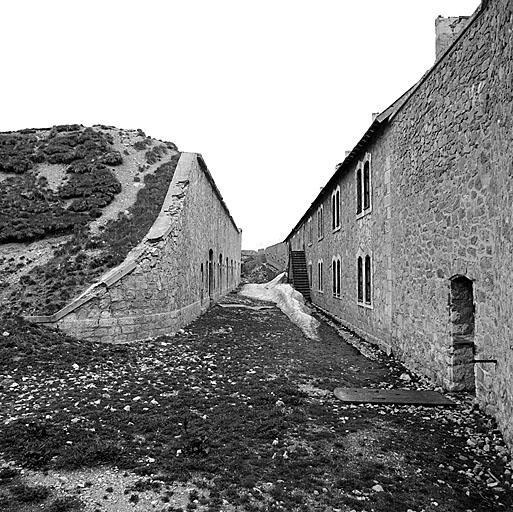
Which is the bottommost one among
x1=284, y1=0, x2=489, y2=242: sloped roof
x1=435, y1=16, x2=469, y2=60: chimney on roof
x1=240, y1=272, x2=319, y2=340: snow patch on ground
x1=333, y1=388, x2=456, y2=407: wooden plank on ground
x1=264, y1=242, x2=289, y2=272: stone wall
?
x1=333, y1=388, x2=456, y2=407: wooden plank on ground

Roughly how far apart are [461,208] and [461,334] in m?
2.02

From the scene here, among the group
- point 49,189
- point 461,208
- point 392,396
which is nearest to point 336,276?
point 392,396

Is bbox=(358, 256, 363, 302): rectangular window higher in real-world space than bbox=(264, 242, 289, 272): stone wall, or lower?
lower

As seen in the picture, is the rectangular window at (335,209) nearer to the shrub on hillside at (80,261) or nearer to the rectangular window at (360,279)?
the rectangular window at (360,279)

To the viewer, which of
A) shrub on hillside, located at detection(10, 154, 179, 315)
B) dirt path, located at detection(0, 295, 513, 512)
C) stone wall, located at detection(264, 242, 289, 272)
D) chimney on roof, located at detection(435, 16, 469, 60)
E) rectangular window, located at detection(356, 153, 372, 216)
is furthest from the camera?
stone wall, located at detection(264, 242, 289, 272)

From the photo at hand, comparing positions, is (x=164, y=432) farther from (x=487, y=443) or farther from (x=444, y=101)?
(x=444, y=101)

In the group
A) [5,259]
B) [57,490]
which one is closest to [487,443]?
[57,490]

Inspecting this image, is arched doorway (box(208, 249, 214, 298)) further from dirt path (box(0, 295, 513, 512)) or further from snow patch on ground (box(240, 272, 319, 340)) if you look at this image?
dirt path (box(0, 295, 513, 512))

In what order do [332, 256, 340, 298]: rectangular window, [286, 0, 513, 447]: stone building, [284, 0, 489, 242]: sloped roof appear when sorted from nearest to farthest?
[286, 0, 513, 447]: stone building < [284, 0, 489, 242]: sloped roof < [332, 256, 340, 298]: rectangular window

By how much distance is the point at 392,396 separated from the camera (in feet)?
21.5

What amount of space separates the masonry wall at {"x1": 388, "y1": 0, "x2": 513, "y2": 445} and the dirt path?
0.85 metres

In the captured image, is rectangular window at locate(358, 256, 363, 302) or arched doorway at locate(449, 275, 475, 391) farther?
rectangular window at locate(358, 256, 363, 302)

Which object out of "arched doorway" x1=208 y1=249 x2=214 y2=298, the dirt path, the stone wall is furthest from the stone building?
the stone wall

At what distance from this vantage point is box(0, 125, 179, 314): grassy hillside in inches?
406
